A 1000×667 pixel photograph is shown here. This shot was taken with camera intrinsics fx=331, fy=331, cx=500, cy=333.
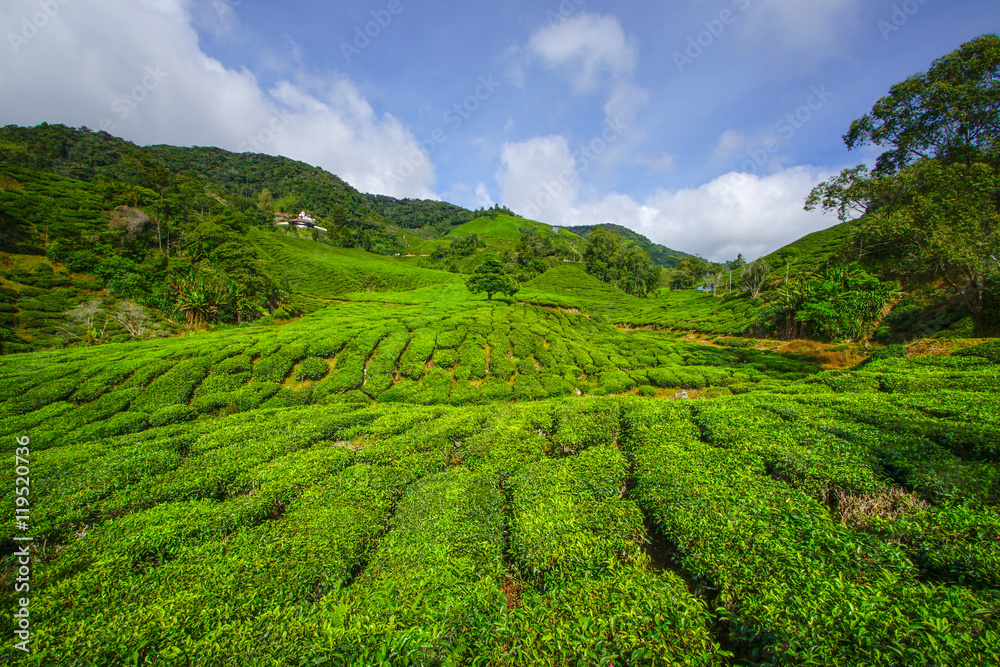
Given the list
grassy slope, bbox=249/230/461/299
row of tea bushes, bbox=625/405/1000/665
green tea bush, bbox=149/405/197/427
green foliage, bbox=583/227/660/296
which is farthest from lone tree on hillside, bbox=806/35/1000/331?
green foliage, bbox=583/227/660/296

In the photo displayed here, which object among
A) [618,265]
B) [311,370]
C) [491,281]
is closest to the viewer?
[311,370]

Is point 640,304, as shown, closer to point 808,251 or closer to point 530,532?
point 808,251

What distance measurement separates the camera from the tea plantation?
6258 mm

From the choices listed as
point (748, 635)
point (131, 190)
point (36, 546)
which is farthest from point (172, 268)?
point (748, 635)

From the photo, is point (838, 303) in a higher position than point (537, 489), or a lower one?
higher

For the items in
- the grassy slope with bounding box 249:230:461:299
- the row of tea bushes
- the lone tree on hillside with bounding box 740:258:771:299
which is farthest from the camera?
the grassy slope with bounding box 249:230:461:299

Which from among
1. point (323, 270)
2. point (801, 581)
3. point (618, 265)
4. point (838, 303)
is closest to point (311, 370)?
point (801, 581)

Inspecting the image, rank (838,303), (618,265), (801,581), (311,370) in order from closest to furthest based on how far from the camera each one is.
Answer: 1. (801,581)
2. (311,370)
3. (838,303)
4. (618,265)

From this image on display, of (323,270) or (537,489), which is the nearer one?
(537,489)

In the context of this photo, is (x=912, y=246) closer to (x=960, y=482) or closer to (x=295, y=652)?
(x=960, y=482)

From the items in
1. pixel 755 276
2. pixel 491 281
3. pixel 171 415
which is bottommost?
pixel 171 415

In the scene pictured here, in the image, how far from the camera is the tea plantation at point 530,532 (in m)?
6.26

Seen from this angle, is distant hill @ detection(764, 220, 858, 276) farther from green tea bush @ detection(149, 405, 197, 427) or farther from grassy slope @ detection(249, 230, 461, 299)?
green tea bush @ detection(149, 405, 197, 427)

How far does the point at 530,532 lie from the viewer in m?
9.43
